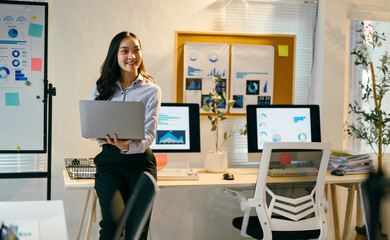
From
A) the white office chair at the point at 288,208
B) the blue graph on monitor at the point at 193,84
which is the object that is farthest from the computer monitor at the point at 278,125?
the white office chair at the point at 288,208

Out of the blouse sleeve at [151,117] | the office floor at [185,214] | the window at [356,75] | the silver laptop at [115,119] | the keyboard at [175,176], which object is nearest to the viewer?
the silver laptop at [115,119]

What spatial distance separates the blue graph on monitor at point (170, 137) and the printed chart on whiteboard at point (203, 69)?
440mm

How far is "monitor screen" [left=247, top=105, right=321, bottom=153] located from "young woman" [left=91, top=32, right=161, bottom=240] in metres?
0.92

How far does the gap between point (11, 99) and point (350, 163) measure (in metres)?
2.40

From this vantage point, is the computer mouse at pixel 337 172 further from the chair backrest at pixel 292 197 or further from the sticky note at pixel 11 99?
the sticky note at pixel 11 99

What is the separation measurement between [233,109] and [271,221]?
120 cm

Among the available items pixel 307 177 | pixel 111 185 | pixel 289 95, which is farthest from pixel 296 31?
pixel 111 185

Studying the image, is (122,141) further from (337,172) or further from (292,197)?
(337,172)

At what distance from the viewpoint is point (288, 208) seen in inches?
98.5

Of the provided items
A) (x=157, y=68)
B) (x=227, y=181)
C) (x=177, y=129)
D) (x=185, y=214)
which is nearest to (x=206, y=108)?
(x=177, y=129)

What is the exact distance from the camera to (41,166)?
3172 millimetres

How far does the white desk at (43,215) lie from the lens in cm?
136

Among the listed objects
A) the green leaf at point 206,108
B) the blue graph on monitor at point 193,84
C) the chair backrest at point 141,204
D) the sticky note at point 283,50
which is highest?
the sticky note at point 283,50

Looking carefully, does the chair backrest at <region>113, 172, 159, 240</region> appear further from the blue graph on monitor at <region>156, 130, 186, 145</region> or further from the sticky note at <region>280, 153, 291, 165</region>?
the blue graph on monitor at <region>156, 130, 186, 145</region>
